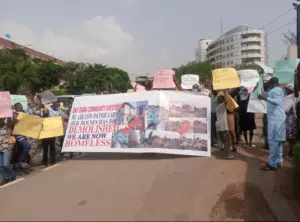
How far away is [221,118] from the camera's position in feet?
24.1

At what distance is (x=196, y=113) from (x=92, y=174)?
251 cm

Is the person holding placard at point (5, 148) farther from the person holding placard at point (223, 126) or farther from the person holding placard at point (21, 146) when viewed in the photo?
the person holding placard at point (223, 126)

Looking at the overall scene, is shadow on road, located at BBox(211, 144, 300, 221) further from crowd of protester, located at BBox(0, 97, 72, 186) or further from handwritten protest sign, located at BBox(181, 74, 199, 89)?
handwritten protest sign, located at BBox(181, 74, 199, 89)

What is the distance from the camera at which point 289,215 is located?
454cm

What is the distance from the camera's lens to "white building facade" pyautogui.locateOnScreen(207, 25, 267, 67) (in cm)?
10544

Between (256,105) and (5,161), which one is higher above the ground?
(256,105)

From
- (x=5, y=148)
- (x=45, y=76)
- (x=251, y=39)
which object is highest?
(x=251, y=39)

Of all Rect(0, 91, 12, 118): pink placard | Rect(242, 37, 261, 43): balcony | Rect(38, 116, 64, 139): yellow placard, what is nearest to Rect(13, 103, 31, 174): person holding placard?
Rect(38, 116, 64, 139): yellow placard

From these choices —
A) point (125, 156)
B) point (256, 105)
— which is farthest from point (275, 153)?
point (125, 156)

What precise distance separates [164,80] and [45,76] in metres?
34.5

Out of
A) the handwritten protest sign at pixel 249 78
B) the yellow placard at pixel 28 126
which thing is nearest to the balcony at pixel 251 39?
the handwritten protest sign at pixel 249 78

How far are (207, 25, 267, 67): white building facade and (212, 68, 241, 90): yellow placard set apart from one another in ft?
321

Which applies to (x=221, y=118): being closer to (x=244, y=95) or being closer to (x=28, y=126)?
(x=244, y=95)

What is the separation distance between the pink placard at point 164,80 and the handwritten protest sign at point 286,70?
3.24 meters
